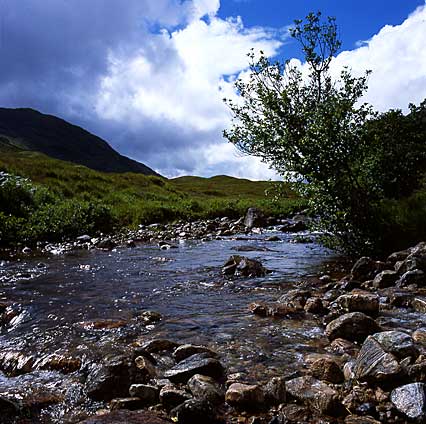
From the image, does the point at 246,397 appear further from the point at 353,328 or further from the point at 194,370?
the point at 353,328

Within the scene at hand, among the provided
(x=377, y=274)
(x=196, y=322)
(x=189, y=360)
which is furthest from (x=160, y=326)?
(x=377, y=274)

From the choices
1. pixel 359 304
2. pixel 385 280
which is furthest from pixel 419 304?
pixel 385 280

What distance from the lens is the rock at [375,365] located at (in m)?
4.96

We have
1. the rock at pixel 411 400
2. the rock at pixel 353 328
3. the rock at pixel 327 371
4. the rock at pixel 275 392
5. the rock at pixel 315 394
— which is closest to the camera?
the rock at pixel 411 400

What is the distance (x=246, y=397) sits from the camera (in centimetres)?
473

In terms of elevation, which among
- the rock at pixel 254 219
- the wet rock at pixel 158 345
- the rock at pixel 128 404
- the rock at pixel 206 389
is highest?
the rock at pixel 254 219

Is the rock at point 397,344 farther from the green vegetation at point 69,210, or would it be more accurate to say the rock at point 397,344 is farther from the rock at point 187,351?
the green vegetation at point 69,210

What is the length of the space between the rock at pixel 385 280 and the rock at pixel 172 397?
23.5ft

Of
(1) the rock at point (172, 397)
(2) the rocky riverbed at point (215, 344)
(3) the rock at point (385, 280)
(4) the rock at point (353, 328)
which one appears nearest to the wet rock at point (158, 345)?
(2) the rocky riverbed at point (215, 344)

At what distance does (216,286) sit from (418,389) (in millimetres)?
7351

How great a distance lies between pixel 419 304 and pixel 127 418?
651 cm

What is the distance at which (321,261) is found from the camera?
15.3 m

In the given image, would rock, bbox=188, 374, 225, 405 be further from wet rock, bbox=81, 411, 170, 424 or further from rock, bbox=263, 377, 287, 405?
wet rock, bbox=81, 411, 170, 424

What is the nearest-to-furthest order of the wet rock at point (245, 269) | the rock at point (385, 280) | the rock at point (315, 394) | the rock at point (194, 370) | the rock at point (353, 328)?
the rock at point (315, 394)
the rock at point (194, 370)
the rock at point (353, 328)
the rock at point (385, 280)
the wet rock at point (245, 269)
